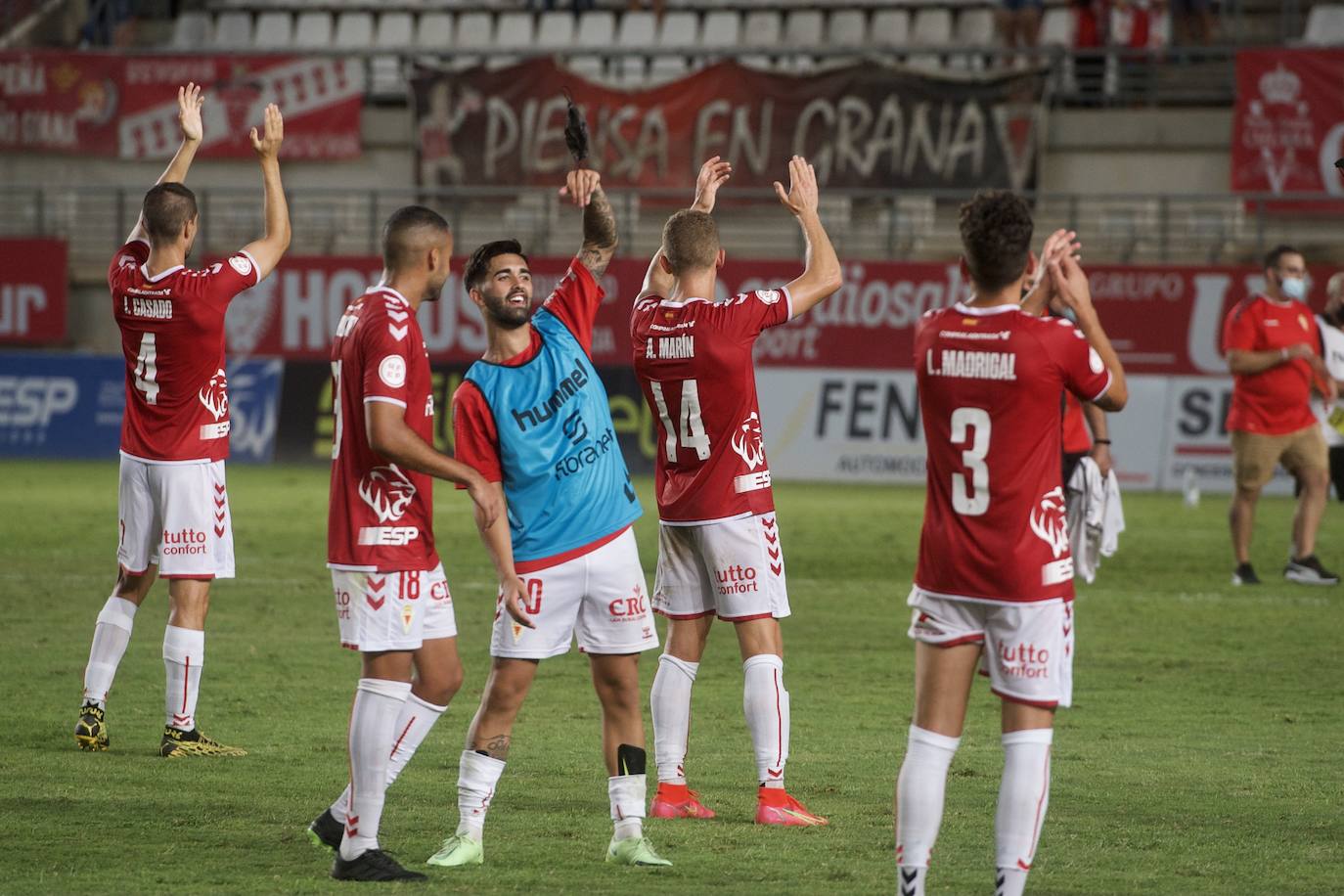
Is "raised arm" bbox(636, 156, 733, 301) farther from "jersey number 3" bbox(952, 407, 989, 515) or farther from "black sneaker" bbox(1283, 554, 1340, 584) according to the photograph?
"black sneaker" bbox(1283, 554, 1340, 584)

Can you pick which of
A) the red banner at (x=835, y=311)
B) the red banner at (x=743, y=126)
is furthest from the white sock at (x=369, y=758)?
the red banner at (x=743, y=126)

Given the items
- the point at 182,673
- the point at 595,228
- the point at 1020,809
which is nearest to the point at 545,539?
the point at 595,228

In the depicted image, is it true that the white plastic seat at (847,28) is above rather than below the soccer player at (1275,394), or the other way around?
above

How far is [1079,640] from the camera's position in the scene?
37.6 ft

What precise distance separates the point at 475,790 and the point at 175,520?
2.63 m

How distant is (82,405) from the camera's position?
25.5 meters

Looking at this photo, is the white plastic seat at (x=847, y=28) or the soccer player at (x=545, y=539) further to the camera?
the white plastic seat at (x=847, y=28)

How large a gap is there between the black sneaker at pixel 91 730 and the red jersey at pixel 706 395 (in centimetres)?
278

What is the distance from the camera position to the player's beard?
5.97 m

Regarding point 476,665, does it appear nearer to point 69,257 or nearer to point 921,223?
point 921,223

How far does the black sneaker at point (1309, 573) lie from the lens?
13.8 meters

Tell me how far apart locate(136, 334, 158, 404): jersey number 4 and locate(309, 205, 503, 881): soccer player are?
235 centimetres

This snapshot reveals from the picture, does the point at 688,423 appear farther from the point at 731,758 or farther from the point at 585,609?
the point at 731,758

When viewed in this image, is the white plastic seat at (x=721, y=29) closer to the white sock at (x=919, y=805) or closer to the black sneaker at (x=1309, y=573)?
the black sneaker at (x=1309, y=573)
